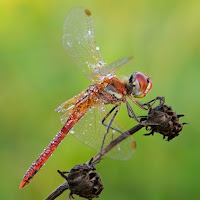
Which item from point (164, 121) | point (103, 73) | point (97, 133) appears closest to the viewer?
point (164, 121)

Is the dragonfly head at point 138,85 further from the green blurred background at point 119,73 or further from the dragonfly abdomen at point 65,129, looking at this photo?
the green blurred background at point 119,73

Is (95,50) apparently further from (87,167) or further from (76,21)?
(87,167)

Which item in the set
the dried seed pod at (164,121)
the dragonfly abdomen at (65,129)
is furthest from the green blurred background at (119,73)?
the dried seed pod at (164,121)

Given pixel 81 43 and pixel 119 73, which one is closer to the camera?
pixel 81 43

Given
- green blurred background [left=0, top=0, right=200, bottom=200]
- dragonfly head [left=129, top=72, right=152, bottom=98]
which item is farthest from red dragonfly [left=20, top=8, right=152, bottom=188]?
green blurred background [left=0, top=0, right=200, bottom=200]

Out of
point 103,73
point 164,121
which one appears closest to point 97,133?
point 103,73

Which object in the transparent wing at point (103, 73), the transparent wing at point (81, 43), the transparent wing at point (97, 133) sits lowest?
the transparent wing at point (97, 133)

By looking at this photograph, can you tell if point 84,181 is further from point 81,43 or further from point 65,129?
point 81,43
